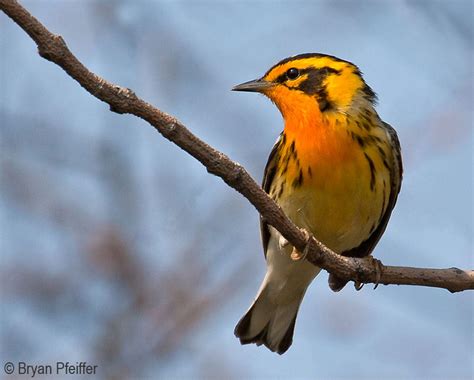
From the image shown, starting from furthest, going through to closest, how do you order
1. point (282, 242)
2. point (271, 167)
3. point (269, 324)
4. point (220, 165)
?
point (269, 324)
point (271, 167)
point (282, 242)
point (220, 165)

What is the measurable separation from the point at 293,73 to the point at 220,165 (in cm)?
248

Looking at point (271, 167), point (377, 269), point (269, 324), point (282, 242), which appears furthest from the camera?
point (269, 324)

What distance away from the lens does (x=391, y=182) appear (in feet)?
19.8

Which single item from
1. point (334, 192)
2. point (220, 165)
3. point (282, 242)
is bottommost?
point (220, 165)

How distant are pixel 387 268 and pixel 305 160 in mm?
993

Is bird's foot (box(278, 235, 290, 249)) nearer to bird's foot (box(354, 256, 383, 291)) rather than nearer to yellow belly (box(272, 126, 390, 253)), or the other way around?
yellow belly (box(272, 126, 390, 253))

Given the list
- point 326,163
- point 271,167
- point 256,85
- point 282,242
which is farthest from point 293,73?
point 282,242

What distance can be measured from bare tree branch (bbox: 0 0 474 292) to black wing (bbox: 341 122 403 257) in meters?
1.11

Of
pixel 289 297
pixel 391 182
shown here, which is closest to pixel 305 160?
pixel 391 182

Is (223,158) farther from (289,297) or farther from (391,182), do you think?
(289,297)

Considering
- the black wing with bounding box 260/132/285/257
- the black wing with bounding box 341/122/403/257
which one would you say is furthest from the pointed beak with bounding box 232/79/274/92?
the black wing with bounding box 341/122/403/257

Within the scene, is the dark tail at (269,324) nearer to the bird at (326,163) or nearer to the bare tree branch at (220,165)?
the bird at (326,163)

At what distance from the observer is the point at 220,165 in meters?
3.89

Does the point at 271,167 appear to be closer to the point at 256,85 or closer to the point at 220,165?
Answer: the point at 256,85
